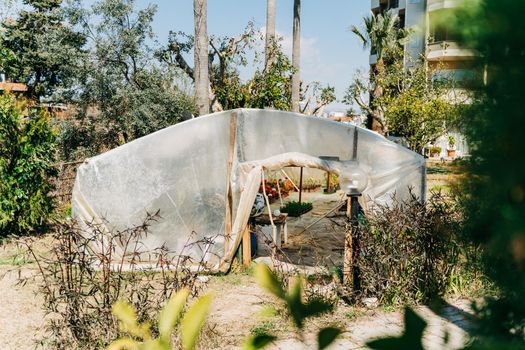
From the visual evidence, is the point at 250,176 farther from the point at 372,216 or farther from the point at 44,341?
the point at 44,341

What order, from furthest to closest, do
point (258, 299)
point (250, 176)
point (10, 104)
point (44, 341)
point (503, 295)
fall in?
1. point (10, 104)
2. point (250, 176)
3. point (258, 299)
4. point (44, 341)
5. point (503, 295)

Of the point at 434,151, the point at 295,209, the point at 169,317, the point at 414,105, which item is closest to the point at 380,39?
the point at 434,151

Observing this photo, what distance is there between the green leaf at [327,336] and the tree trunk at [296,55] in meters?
17.7

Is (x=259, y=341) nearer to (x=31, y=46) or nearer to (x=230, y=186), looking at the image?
(x=230, y=186)

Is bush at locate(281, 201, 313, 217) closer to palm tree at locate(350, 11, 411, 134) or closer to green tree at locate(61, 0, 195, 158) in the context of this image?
green tree at locate(61, 0, 195, 158)

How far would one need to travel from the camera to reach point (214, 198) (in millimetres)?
9461

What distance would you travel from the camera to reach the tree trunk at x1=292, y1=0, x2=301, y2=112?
60.6ft

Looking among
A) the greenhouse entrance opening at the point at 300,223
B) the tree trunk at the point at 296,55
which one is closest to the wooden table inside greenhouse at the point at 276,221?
the greenhouse entrance opening at the point at 300,223

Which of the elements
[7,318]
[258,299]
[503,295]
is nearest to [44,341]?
[7,318]

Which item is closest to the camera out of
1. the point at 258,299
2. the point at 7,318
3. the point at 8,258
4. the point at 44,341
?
the point at 44,341

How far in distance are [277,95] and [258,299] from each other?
11962 millimetres

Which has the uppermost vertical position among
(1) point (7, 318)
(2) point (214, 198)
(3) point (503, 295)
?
(3) point (503, 295)

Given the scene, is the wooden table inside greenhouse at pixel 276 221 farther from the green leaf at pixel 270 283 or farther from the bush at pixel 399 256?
the green leaf at pixel 270 283

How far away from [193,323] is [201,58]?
13661 mm
